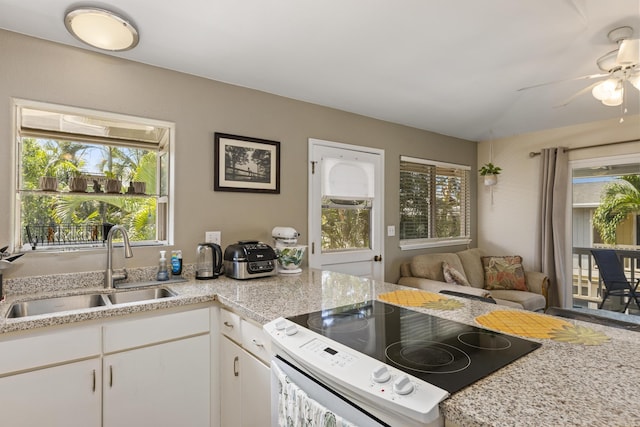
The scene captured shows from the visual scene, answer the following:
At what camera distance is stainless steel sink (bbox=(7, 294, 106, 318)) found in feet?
5.51

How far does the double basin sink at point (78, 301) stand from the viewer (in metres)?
1.69

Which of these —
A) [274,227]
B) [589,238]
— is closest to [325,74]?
[274,227]

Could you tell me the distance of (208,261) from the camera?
230 cm

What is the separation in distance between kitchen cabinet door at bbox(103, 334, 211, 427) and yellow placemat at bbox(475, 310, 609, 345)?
1376 millimetres

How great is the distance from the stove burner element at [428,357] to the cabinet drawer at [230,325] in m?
0.87

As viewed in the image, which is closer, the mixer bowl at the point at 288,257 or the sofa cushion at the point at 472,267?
the mixer bowl at the point at 288,257

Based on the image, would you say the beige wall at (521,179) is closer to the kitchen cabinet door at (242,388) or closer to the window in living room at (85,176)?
the kitchen cabinet door at (242,388)

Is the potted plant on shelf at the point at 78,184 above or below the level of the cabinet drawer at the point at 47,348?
above

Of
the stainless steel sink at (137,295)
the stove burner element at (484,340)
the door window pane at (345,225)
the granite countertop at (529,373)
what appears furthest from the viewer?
the door window pane at (345,225)

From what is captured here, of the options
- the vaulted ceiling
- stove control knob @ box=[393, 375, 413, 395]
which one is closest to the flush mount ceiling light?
the vaulted ceiling

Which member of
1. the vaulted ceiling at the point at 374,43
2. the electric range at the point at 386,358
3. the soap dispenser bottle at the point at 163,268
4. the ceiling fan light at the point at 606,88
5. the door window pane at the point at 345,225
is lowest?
the electric range at the point at 386,358

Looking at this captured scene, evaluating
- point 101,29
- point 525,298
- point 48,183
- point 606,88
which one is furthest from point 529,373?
point 525,298

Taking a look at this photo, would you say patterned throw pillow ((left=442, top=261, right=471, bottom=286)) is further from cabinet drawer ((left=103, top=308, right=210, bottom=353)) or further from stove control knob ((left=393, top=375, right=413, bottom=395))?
stove control knob ((left=393, top=375, right=413, bottom=395))

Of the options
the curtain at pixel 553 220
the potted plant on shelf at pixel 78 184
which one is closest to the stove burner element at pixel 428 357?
the potted plant on shelf at pixel 78 184
